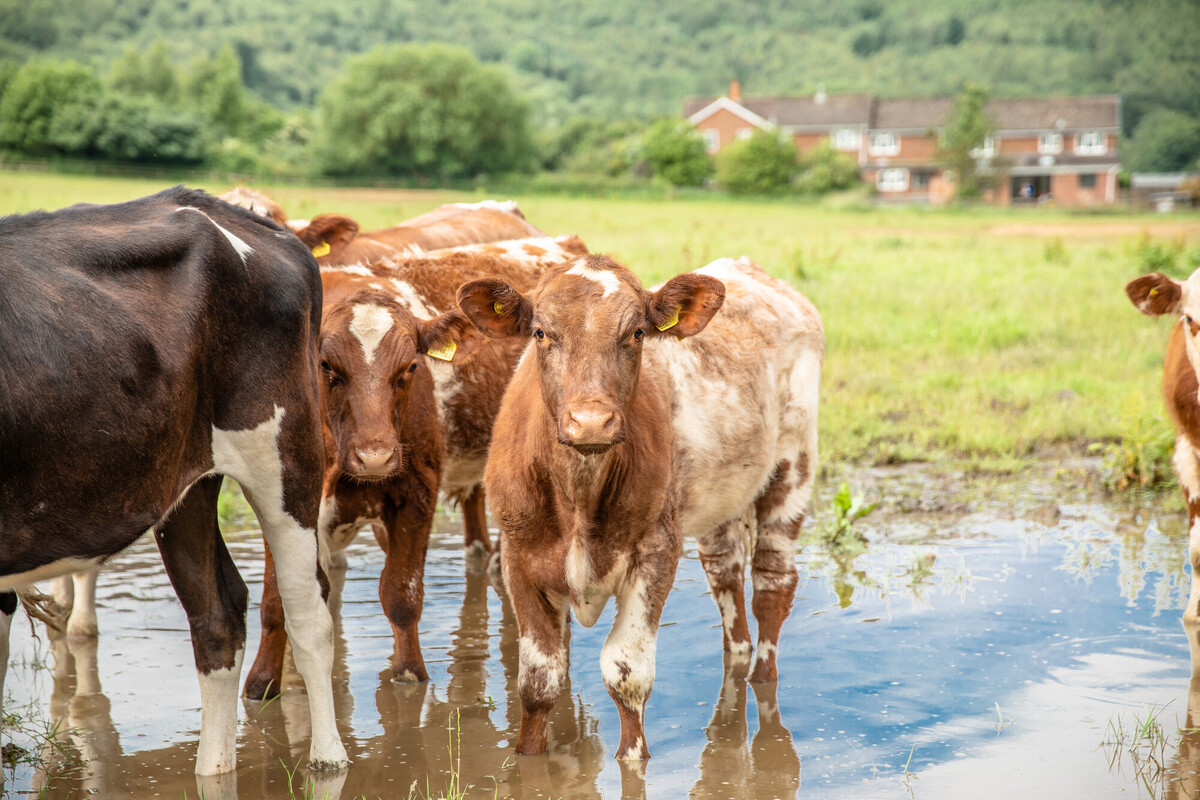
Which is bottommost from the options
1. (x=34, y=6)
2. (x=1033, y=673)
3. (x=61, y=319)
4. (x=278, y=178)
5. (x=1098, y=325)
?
(x=1033, y=673)

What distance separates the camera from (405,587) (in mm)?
5699

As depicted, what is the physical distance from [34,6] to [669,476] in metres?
119

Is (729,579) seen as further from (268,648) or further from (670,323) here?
(268,648)

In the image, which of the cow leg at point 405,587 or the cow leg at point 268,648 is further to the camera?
the cow leg at point 405,587

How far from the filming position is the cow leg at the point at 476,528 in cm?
784

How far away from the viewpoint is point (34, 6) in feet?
343

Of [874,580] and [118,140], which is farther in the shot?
[118,140]

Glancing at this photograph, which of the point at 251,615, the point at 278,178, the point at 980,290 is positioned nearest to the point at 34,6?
the point at 278,178

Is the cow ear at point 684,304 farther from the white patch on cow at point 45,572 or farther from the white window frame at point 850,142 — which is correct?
the white window frame at point 850,142

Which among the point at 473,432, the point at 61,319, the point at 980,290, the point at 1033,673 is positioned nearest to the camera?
the point at 61,319

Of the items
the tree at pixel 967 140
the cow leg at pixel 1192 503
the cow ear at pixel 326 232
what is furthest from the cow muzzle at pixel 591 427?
the tree at pixel 967 140

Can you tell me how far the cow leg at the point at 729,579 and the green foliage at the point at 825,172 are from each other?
6721cm

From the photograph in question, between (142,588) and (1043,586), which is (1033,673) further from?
(142,588)

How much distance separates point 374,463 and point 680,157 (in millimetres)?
72779
